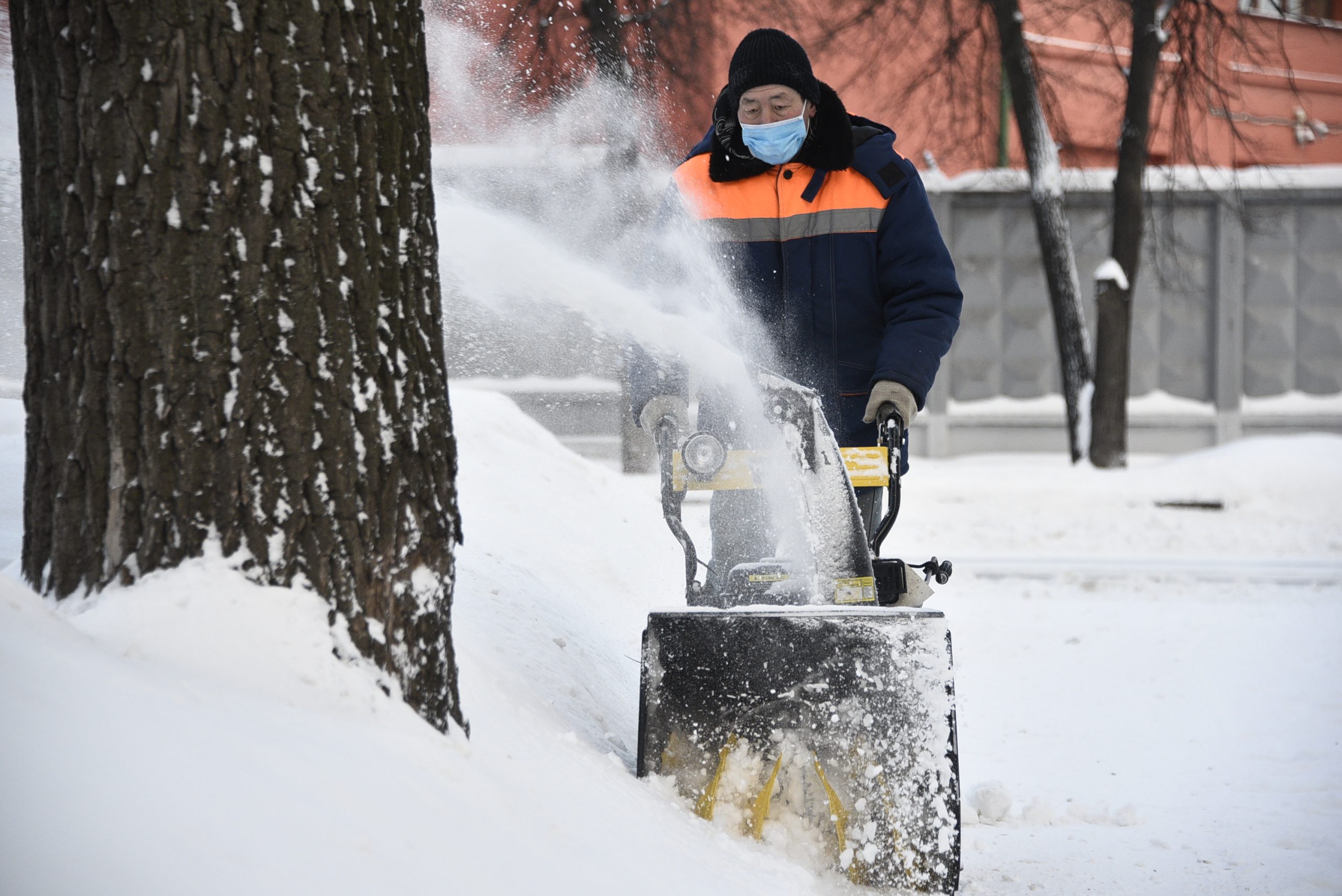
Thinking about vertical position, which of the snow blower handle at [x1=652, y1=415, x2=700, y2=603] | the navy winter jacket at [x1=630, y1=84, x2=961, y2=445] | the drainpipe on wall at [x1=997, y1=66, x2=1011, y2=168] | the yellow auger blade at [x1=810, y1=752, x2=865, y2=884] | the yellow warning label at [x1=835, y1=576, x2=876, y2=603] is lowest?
the yellow auger blade at [x1=810, y1=752, x2=865, y2=884]

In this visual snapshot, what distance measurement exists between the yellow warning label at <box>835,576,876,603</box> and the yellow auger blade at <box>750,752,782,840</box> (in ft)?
1.25

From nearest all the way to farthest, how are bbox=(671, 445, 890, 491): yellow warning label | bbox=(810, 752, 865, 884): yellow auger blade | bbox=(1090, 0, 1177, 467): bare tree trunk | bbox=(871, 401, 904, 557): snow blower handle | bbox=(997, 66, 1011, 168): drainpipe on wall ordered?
bbox=(810, 752, 865, 884): yellow auger blade → bbox=(671, 445, 890, 491): yellow warning label → bbox=(871, 401, 904, 557): snow blower handle → bbox=(1090, 0, 1177, 467): bare tree trunk → bbox=(997, 66, 1011, 168): drainpipe on wall

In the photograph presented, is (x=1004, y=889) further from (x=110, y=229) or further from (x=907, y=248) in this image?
(x=110, y=229)

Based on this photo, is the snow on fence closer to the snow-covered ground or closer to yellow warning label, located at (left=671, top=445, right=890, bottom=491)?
the snow-covered ground

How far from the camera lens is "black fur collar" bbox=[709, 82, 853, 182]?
9.19 ft

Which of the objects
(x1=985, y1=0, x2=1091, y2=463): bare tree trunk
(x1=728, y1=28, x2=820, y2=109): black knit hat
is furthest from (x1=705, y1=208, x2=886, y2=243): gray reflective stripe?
(x1=985, y1=0, x2=1091, y2=463): bare tree trunk

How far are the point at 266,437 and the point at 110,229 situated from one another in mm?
375

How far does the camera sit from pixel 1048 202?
936 centimetres

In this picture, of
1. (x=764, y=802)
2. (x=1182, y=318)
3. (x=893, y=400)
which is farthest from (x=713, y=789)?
(x=1182, y=318)

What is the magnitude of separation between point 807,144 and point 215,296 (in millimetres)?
1639

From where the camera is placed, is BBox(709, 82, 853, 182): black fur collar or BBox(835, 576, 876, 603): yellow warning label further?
BBox(709, 82, 853, 182): black fur collar

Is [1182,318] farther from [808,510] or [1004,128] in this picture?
[808,510]

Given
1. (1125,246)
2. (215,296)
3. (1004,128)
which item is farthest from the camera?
(1004,128)

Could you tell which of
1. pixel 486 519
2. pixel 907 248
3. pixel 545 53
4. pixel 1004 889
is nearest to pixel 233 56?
pixel 907 248
